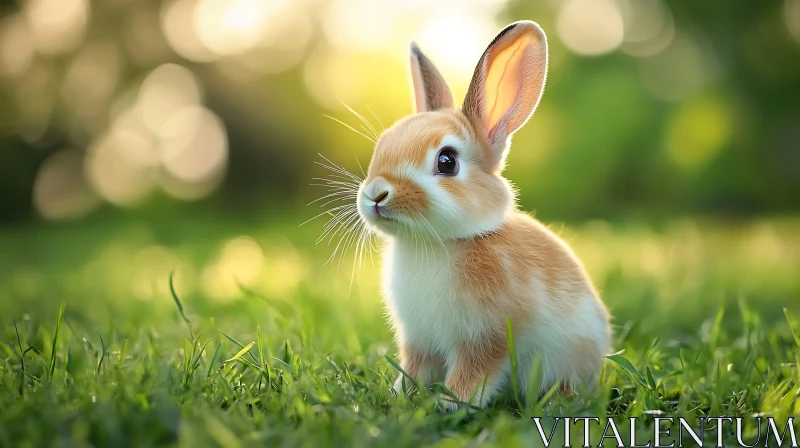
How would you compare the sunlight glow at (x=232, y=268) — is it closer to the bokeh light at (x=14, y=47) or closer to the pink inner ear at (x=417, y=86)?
the pink inner ear at (x=417, y=86)

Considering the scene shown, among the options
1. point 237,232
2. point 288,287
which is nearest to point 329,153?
point 237,232

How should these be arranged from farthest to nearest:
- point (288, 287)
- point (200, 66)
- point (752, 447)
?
1. point (200, 66)
2. point (288, 287)
3. point (752, 447)

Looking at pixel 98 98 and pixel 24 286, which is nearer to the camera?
pixel 24 286

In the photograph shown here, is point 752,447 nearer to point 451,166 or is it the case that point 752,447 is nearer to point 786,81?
point 451,166

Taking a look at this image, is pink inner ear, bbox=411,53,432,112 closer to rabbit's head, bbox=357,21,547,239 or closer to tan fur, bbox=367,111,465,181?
rabbit's head, bbox=357,21,547,239

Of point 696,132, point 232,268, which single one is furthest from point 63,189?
point 696,132

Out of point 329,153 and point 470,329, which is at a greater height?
point 470,329

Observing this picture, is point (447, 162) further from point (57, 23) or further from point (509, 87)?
point (57, 23)

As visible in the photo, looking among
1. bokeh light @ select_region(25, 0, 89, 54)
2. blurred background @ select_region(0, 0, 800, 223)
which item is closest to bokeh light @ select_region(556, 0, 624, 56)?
blurred background @ select_region(0, 0, 800, 223)
